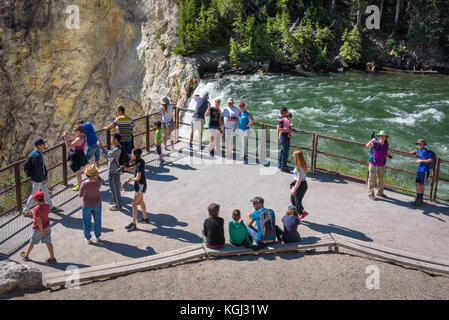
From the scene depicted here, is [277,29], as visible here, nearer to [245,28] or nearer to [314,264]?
[245,28]

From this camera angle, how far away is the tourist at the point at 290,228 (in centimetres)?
868

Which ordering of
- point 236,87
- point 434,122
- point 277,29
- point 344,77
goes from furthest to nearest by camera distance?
1. point 277,29
2. point 344,77
3. point 236,87
4. point 434,122

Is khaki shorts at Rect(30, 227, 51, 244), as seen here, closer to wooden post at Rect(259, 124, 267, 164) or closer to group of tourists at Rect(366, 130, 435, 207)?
wooden post at Rect(259, 124, 267, 164)

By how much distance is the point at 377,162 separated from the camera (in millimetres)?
11016

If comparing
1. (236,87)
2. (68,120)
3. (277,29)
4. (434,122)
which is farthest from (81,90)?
(434,122)

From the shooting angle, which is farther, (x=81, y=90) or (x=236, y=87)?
(x=81, y=90)

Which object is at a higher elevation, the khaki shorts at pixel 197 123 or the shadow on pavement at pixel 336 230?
the khaki shorts at pixel 197 123

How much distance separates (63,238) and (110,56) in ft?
83.8

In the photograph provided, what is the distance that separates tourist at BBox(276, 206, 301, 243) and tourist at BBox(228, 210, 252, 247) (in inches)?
23.9

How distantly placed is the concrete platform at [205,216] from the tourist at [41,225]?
0.29 metres

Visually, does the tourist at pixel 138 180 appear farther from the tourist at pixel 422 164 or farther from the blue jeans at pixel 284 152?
the tourist at pixel 422 164

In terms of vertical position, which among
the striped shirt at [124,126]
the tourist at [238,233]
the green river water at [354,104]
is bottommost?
the green river water at [354,104]

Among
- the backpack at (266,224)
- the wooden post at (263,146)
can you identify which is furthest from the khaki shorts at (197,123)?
the backpack at (266,224)

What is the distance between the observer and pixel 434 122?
23469 mm
